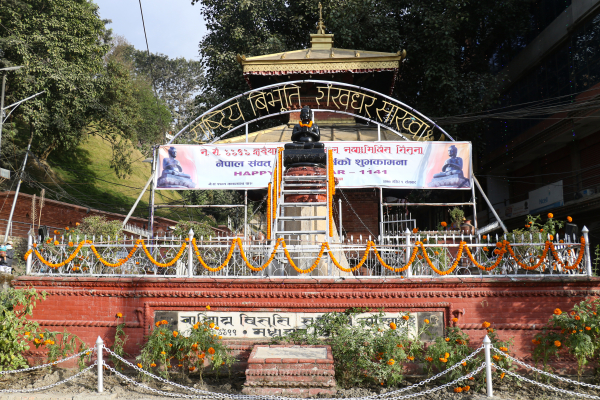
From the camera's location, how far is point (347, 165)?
44.4ft

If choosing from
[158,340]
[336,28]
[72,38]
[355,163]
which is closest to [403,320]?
[158,340]

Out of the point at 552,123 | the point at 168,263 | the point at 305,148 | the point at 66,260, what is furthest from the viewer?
the point at 552,123

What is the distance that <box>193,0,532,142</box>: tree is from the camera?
2022 cm

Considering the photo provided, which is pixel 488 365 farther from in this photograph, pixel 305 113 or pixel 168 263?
pixel 305 113

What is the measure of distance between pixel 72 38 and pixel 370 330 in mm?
21898

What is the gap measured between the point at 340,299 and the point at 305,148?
423 centimetres

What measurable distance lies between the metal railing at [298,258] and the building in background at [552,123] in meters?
10.5

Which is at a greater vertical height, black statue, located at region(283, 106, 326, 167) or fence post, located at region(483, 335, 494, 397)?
black statue, located at region(283, 106, 326, 167)

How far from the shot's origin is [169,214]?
118 ft

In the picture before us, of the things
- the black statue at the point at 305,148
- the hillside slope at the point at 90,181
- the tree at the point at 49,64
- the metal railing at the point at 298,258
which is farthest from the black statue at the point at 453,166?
the tree at the point at 49,64

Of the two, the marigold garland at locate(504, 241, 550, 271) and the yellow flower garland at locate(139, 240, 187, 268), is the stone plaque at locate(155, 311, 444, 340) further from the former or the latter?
the marigold garland at locate(504, 241, 550, 271)

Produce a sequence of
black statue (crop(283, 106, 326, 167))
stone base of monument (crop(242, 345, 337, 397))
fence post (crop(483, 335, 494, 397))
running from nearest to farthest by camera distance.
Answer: stone base of monument (crop(242, 345, 337, 397)) < fence post (crop(483, 335, 494, 397)) < black statue (crop(283, 106, 326, 167))

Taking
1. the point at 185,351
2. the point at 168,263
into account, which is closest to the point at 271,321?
the point at 185,351

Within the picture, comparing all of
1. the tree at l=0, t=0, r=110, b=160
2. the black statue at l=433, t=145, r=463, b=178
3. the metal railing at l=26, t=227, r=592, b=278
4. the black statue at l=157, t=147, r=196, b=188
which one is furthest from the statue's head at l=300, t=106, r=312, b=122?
the tree at l=0, t=0, r=110, b=160
